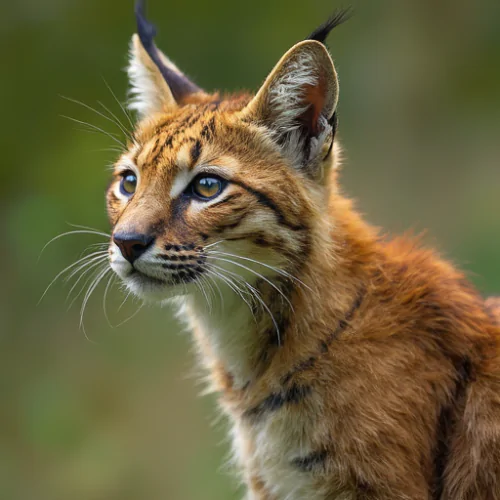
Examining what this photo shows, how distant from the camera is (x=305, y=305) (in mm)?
4227

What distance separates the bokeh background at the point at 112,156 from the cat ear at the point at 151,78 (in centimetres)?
343

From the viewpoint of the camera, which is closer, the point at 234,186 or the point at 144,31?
the point at 234,186

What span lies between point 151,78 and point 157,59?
127 millimetres

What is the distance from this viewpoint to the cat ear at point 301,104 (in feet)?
13.3

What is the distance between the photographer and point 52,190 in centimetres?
871

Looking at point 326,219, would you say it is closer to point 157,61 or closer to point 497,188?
point 157,61

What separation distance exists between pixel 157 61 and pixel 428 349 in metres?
2.40

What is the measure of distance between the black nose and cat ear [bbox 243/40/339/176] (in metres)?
0.97

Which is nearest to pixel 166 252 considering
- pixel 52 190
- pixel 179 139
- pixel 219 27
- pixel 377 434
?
pixel 179 139

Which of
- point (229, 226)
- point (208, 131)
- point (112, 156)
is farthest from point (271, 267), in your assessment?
point (112, 156)

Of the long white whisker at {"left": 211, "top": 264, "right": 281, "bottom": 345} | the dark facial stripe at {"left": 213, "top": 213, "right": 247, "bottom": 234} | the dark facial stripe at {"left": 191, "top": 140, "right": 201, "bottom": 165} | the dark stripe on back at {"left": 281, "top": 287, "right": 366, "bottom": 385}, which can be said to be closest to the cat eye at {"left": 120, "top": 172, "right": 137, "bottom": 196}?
the dark facial stripe at {"left": 191, "top": 140, "right": 201, "bottom": 165}

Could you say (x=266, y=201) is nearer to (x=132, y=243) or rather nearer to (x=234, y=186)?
(x=234, y=186)

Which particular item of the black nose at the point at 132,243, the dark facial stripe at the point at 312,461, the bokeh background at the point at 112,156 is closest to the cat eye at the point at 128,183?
the black nose at the point at 132,243

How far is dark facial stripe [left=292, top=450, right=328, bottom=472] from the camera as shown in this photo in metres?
3.98
